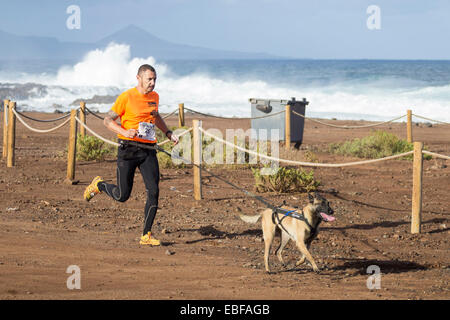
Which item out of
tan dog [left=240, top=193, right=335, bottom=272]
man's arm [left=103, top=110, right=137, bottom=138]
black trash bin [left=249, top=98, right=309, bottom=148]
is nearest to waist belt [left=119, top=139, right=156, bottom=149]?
man's arm [left=103, top=110, right=137, bottom=138]

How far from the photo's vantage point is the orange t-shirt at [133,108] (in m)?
6.15

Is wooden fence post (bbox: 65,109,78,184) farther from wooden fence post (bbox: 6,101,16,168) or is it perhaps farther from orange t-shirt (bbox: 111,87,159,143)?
orange t-shirt (bbox: 111,87,159,143)

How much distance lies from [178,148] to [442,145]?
8.85 m

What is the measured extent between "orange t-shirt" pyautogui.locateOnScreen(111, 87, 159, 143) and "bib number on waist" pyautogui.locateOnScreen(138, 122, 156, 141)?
0.03 m

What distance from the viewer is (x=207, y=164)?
40.2ft

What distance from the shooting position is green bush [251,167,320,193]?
958 cm

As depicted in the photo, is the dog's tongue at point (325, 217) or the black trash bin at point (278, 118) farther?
the black trash bin at point (278, 118)

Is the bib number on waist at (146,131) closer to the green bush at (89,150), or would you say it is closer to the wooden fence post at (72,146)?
Answer: the wooden fence post at (72,146)

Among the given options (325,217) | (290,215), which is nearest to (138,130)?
(290,215)

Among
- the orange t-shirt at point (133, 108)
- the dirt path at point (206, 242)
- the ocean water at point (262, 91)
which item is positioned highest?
the ocean water at point (262, 91)

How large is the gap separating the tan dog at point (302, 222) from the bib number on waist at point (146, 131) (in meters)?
1.50

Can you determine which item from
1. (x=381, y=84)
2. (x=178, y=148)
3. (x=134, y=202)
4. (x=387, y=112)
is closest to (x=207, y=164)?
(x=178, y=148)

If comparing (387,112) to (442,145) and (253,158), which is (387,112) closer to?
(442,145)

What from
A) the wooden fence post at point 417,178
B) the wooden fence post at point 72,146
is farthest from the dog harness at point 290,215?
the wooden fence post at point 72,146
